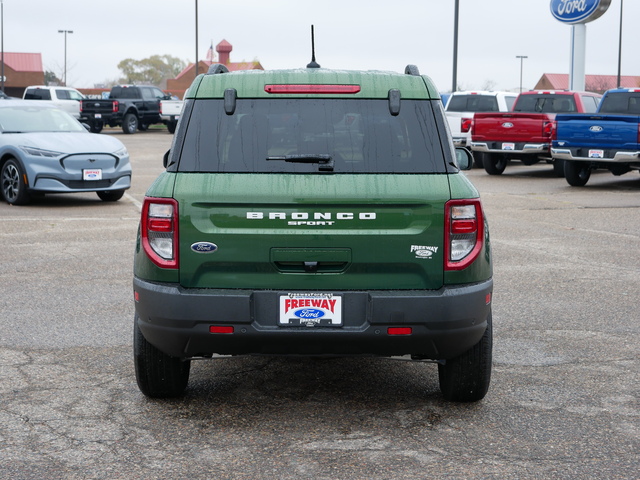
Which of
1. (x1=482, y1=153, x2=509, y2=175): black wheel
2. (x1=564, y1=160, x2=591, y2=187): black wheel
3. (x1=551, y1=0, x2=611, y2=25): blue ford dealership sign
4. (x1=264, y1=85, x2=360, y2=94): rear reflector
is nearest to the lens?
(x1=264, y1=85, x2=360, y2=94): rear reflector

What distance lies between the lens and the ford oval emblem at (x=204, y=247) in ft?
15.2

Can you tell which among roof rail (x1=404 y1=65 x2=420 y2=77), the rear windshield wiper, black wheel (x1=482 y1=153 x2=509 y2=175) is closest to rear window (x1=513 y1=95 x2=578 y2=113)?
black wheel (x1=482 y1=153 x2=509 y2=175)

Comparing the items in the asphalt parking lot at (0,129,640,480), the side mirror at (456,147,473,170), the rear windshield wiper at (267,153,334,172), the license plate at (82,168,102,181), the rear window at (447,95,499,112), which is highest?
the rear window at (447,95,499,112)

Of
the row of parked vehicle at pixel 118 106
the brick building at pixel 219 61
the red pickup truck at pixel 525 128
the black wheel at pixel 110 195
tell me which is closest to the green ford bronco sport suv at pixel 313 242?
the black wheel at pixel 110 195

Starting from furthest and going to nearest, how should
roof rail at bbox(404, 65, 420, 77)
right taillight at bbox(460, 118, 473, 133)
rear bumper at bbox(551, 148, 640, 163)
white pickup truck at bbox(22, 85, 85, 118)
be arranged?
white pickup truck at bbox(22, 85, 85, 118) < right taillight at bbox(460, 118, 473, 133) < rear bumper at bbox(551, 148, 640, 163) < roof rail at bbox(404, 65, 420, 77)

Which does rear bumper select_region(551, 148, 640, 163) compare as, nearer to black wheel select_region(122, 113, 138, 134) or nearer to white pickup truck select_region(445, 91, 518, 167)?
white pickup truck select_region(445, 91, 518, 167)

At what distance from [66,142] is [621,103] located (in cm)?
1154

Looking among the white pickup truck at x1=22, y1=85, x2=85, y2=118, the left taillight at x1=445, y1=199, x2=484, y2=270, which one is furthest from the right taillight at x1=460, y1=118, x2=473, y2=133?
the left taillight at x1=445, y1=199, x2=484, y2=270

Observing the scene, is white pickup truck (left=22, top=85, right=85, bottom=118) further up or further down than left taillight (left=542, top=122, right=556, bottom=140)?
further up

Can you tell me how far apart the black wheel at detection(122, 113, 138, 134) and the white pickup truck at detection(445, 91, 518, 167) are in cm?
1923

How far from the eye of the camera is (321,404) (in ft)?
17.3

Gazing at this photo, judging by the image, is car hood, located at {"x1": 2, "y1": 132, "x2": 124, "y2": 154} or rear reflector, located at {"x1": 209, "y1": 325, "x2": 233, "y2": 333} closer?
rear reflector, located at {"x1": 209, "y1": 325, "x2": 233, "y2": 333}

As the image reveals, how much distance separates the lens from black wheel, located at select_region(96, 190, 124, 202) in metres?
15.7

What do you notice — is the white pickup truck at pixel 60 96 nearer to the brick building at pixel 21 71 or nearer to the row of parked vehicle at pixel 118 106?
the row of parked vehicle at pixel 118 106
